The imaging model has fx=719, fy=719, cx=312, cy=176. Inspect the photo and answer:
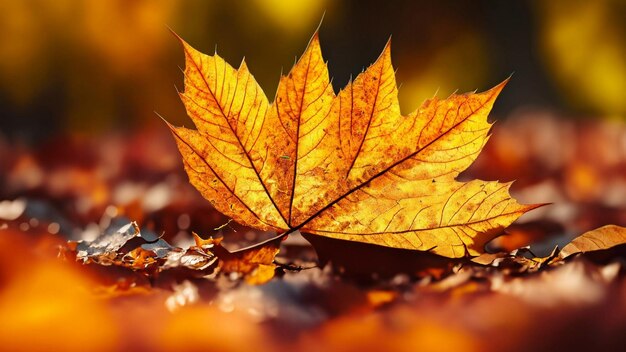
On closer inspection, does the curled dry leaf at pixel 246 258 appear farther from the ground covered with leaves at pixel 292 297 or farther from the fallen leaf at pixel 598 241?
the fallen leaf at pixel 598 241

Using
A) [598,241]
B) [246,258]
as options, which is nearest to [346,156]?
[246,258]

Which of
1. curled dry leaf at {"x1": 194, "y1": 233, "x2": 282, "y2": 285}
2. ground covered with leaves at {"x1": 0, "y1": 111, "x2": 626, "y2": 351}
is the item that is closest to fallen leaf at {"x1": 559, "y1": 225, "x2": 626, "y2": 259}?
ground covered with leaves at {"x1": 0, "y1": 111, "x2": 626, "y2": 351}

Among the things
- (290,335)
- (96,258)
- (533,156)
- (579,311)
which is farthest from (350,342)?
(533,156)

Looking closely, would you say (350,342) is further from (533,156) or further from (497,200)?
(533,156)

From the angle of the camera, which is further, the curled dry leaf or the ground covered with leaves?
the curled dry leaf

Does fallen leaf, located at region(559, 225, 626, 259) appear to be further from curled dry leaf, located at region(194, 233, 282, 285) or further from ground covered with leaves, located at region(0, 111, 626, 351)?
curled dry leaf, located at region(194, 233, 282, 285)
